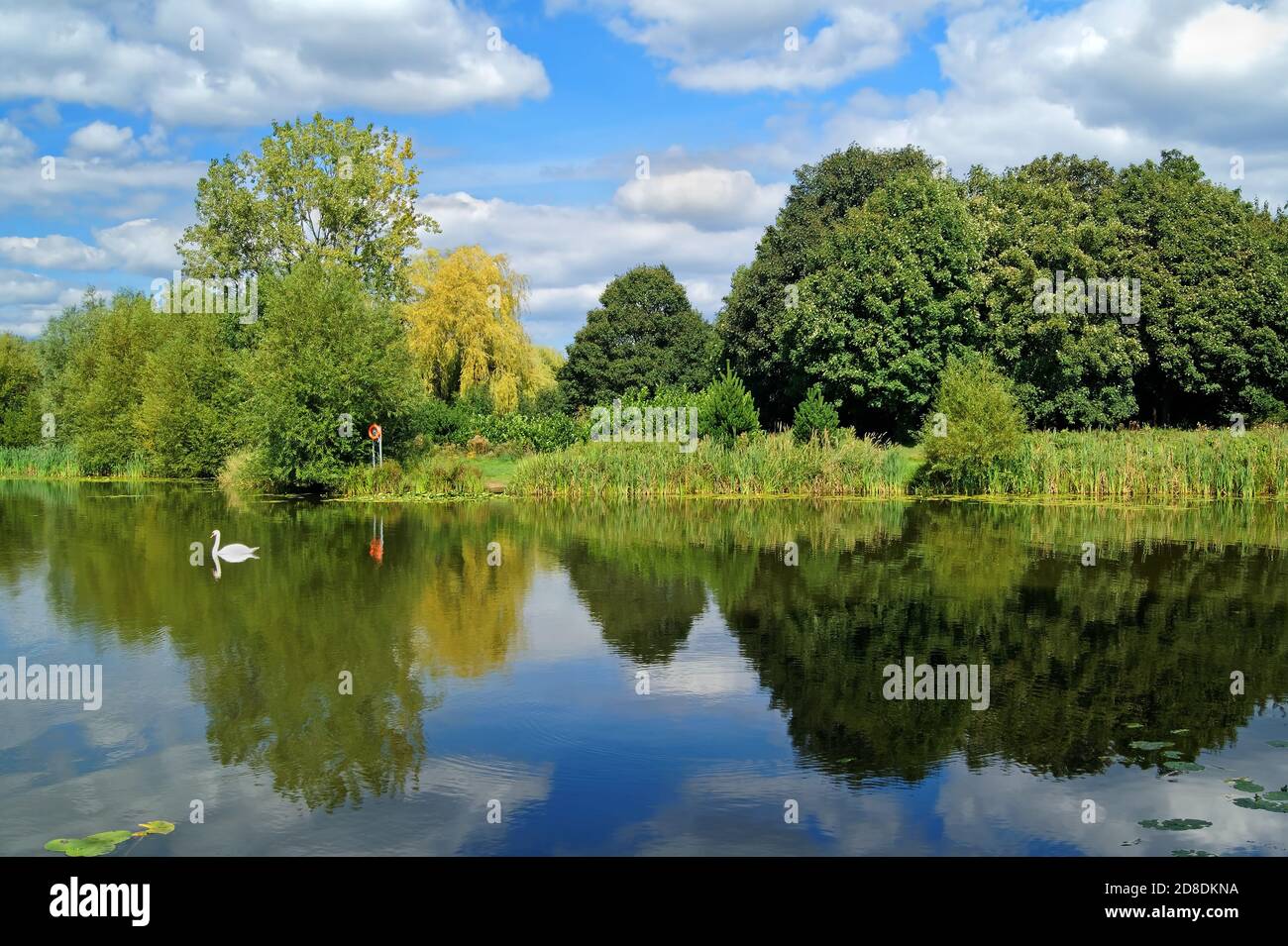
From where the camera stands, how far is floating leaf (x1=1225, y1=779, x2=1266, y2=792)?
7944 mm

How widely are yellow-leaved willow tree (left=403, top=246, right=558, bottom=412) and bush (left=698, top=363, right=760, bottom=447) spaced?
14.3m

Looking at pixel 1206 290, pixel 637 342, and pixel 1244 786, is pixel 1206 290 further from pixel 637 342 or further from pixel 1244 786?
pixel 1244 786

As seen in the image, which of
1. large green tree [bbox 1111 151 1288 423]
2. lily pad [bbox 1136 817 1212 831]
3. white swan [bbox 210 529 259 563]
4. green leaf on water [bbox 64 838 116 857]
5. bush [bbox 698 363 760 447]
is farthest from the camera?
large green tree [bbox 1111 151 1288 423]

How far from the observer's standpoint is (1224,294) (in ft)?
137

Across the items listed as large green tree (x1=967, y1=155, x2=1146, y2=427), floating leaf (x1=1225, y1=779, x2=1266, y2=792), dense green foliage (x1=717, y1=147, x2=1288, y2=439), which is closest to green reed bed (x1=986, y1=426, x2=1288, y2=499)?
dense green foliage (x1=717, y1=147, x2=1288, y2=439)

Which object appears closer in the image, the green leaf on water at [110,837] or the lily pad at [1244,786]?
the green leaf on water at [110,837]

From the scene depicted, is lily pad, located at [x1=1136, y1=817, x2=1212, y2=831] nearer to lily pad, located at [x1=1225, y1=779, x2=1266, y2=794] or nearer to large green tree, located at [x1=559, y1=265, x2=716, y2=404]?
lily pad, located at [x1=1225, y1=779, x2=1266, y2=794]

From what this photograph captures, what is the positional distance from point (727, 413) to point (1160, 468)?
13.7 metres

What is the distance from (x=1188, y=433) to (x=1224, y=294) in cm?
1203

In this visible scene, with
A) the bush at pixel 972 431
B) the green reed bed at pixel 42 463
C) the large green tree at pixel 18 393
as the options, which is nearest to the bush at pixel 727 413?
the bush at pixel 972 431

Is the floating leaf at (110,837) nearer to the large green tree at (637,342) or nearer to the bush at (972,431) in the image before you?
the bush at (972,431)

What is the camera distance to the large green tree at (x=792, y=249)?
44.7 m

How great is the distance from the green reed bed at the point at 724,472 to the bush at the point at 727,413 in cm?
216
